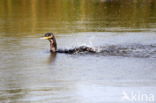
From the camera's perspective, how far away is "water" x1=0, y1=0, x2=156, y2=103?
31.0ft

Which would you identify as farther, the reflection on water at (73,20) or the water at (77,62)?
the reflection on water at (73,20)

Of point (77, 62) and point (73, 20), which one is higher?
point (77, 62)

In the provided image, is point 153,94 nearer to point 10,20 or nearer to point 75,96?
point 75,96

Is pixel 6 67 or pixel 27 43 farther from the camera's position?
pixel 27 43

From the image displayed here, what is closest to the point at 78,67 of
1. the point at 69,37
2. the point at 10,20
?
the point at 69,37

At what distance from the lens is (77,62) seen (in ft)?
42.6

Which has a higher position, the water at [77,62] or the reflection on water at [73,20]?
the water at [77,62]

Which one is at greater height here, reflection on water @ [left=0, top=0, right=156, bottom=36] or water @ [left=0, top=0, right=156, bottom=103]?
water @ [left=0, top=0, right=156, bottom=103]

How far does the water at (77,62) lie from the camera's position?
Result: 945cm

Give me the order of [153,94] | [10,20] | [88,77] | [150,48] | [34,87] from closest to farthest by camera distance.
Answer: [153,94], [34,87], [88,77], [150,48], [10,20]

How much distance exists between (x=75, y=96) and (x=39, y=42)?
7755 mm

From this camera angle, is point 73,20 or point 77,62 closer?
point 77,62

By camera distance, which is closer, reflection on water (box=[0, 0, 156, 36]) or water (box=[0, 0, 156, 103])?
water (box=[0, 0, 156, 103])

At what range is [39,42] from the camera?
16.8 meters
